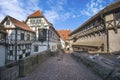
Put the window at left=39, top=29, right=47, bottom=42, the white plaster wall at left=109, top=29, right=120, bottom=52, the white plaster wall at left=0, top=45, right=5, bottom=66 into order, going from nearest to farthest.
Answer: the white plaster wall at left=109, top=29, right=120, bottom=52, the white plaster wall at left=0, top=45, right=5, bottom=66, the window at left=39, top=29, right=47, bottom=42

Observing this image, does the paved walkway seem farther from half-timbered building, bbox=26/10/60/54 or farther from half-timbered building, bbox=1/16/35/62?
half-timbered building, bbox=26/10/60/54

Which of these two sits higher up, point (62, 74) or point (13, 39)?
point (13, 39)

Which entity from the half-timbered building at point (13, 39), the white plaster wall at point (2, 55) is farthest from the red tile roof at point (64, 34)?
the white plaster wall at point (2, 55)

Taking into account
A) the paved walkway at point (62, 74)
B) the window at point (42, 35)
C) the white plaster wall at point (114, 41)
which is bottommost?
the paved walkway at point (62, 74)

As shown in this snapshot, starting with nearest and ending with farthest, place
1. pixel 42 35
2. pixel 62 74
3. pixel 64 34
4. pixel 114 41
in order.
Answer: pixel 62 74, pixel 114 41, pixel 42 35, pixel 64 34

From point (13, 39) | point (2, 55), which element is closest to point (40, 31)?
point (13, 39)

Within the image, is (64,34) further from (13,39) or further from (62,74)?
(62,74)

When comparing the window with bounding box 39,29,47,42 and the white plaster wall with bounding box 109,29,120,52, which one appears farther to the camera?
the window with bounding box 39,29,47,42

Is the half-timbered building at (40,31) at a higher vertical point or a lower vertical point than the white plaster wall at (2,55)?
higher

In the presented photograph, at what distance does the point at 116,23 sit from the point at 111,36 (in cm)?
154

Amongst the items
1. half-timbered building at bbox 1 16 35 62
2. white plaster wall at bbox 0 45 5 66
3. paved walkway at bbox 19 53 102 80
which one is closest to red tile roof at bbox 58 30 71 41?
half-timbered building at bbox 1 16 35 62

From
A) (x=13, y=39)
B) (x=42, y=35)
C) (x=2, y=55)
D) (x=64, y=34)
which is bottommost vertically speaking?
(x=2, y=55)

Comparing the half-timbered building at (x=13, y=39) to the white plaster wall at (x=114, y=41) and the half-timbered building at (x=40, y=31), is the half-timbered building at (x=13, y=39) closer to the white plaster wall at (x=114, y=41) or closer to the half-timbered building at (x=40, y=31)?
the half-timbered building at (x=40, y=31)

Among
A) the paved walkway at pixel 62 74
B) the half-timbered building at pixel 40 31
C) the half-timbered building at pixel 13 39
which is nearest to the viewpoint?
the paved walkway at pixel 62 74
